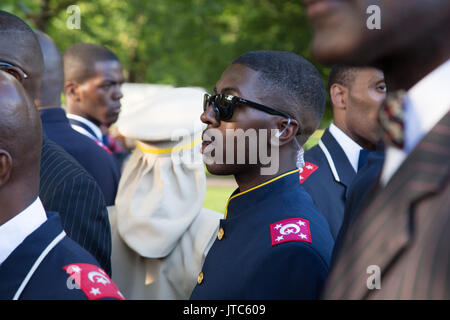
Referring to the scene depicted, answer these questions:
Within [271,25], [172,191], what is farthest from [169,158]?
[271,25]

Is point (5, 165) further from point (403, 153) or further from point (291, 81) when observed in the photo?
point (291, 81)

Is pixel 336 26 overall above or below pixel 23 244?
above

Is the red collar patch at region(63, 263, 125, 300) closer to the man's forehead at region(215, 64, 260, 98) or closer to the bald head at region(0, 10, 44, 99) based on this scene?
the man's forehead at region(215, 64, 260, 98)

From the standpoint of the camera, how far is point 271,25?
14.7 meters

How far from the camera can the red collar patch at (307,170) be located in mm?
3091

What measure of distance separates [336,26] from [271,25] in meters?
14.0

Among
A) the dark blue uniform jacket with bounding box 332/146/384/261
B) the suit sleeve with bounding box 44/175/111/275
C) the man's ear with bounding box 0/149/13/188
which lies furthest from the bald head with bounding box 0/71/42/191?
the dark blue uniform jacket with bounding box 332/146/384/261

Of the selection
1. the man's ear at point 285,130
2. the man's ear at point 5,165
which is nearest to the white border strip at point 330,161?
the man's ear at point 285,130

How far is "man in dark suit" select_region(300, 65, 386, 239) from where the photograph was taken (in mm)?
3076

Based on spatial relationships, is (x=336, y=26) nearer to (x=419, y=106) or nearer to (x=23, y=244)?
(x=419, y=106)

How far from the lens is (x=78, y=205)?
8.13 feet

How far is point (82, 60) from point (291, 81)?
3.16 meters

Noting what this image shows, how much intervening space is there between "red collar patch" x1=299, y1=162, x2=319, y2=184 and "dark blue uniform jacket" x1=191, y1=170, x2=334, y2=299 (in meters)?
0.71
